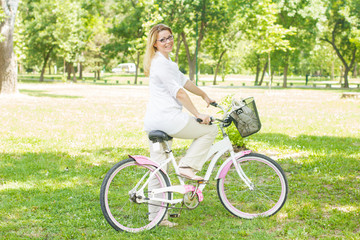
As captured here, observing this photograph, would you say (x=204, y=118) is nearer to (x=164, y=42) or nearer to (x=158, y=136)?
(x=158, y=136)

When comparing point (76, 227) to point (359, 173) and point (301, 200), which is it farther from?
point (359, 173)

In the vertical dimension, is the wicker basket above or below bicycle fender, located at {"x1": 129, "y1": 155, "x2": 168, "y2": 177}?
above

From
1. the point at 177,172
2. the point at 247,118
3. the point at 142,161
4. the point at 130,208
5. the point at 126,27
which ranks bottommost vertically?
the point at 130,208

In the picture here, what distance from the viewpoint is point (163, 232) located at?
4676mm

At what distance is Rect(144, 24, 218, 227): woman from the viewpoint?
4.50 m

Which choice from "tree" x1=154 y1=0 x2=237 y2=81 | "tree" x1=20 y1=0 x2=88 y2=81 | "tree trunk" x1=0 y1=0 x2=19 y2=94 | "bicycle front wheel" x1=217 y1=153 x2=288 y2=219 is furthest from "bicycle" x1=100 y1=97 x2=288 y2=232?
"tree" x1=20 y1=0 x2=88 y2=81

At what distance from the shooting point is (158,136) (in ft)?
14.7

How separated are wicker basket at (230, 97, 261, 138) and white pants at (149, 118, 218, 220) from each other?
0.86 ft

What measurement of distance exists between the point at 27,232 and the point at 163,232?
147cm

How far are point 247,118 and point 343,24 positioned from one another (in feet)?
142

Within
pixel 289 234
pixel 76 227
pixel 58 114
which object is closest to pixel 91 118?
pixel 58 114

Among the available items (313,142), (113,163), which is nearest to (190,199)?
(113,163)

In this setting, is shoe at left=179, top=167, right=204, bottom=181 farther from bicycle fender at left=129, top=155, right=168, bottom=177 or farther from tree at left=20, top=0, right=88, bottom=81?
tree at left=20, top=0, right=88, bottom=81

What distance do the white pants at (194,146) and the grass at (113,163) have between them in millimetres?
695
